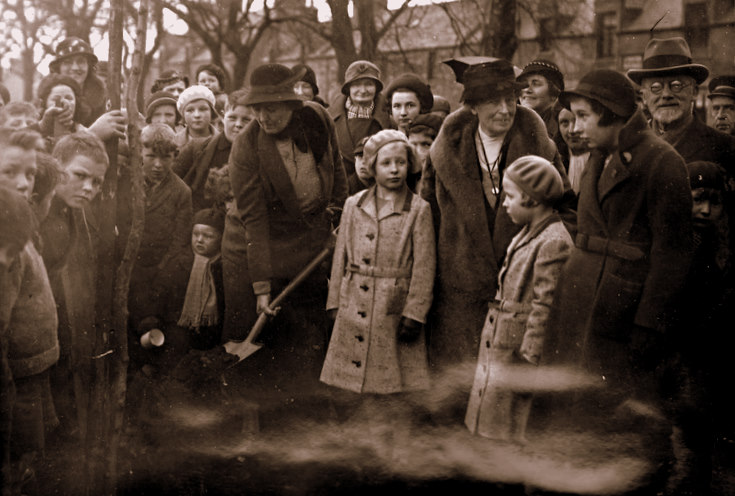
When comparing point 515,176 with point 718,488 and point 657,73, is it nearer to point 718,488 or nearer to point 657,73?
point 657,73

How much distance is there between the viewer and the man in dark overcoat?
Result: 14.1ft

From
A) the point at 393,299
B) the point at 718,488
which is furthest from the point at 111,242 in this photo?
the point at 718,488

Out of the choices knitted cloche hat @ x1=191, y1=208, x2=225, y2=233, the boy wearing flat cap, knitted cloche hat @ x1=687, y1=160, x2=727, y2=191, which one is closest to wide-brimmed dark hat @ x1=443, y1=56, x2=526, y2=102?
the boy wearing flat cap

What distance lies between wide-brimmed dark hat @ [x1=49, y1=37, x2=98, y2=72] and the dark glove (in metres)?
3.76

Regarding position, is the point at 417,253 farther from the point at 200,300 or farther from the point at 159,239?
the point at 159,239

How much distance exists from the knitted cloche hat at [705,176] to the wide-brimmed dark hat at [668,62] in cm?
64

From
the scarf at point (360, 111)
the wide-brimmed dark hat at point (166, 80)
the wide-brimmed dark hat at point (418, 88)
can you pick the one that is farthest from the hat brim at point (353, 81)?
the wide-brimmed dark hat at point (166, 80)

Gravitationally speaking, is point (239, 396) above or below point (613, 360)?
below

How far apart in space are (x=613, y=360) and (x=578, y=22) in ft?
31.9

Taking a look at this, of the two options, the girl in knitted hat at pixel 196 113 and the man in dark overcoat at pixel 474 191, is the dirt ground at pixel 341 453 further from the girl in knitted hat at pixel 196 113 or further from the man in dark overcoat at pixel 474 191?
the girl in knitted hat at pixel 196 113

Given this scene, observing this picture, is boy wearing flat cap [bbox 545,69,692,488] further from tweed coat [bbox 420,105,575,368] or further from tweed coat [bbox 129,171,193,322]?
tweed coat [bbox 129,171,193,322]

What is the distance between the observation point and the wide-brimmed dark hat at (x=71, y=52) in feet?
21.6

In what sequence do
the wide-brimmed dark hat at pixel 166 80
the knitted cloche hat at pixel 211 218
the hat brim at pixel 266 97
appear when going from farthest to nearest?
the wide-brimmed dark hat at pixel 166 80 < the knitted cloche hat at pixel 211 218 < the hat brim at pixel 266 97

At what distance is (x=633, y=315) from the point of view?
12.1 ft
